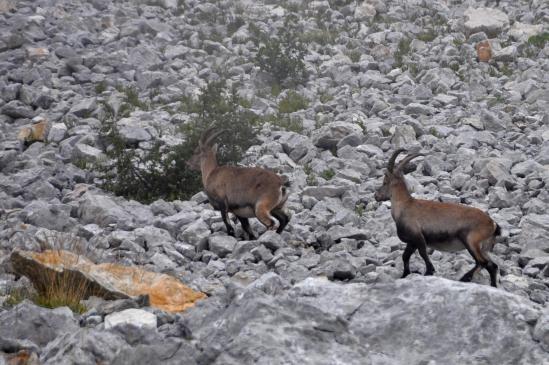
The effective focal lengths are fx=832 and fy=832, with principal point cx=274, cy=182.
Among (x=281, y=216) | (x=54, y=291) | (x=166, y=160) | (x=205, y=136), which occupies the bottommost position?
(x=166, y=160)

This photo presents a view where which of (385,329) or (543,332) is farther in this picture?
(385,329)

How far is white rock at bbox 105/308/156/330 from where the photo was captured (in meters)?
5.82

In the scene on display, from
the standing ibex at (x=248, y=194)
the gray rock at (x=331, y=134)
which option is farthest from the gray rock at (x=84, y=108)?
the standing ibex at (x=248, y=194)

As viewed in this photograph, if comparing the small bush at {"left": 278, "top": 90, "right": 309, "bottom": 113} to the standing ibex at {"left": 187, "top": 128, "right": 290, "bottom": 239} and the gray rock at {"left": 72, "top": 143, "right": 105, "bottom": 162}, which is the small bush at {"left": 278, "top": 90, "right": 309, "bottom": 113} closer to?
the gray rock at {"left": 72, "top": 143, "right": 105, "bottom": 162}

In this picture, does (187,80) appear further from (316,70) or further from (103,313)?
(103,313)

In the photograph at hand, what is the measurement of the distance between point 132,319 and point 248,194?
5.87 m

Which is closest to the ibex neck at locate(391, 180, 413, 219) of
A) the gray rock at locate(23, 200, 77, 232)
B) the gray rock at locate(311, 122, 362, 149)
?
the gray rock at locate(23, 200, 77, 232)

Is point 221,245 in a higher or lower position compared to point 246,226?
higher

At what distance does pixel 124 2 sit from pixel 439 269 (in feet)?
58.1

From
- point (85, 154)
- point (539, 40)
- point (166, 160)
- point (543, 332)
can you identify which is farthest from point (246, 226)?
point (539, 40)

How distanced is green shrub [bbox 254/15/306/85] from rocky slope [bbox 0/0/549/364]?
11.6 inches

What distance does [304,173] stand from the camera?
13.8m

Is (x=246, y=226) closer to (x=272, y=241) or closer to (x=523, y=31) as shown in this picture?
(x=272, y=241)

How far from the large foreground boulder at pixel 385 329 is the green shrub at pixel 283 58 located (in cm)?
1434
